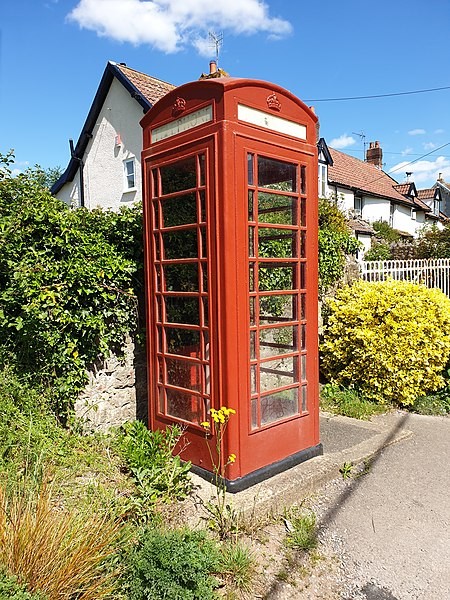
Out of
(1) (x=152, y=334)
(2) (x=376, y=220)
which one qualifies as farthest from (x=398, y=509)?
(2) (x=376, y=220)

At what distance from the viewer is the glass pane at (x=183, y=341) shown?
3.89m

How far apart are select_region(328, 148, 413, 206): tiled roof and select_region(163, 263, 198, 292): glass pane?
2099 centimetres

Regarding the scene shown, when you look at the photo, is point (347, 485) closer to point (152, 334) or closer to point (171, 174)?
point (152, 334)

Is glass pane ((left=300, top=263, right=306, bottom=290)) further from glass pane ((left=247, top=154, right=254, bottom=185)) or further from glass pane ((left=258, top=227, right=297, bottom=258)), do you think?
glass pane ((left=247, top=154, right=254, bottom=185))

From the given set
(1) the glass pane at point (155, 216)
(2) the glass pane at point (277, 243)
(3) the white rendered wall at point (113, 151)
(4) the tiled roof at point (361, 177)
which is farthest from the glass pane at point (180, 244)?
(4) the tiled roof at point (361, 177)

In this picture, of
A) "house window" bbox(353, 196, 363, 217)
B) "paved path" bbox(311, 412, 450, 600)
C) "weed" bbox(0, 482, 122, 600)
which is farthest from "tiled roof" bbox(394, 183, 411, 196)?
"weed" bbox(0, 482, 122, 600)

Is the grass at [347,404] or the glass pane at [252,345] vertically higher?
the glass pane at [252,345]

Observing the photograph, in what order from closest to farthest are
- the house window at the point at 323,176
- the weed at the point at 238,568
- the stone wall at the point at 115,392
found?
the weed at the point at 238,568 < the stone wall at the point at 115,392 < the house window at the point at 323,176

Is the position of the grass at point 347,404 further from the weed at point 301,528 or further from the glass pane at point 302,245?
the glass pane at point 302,245

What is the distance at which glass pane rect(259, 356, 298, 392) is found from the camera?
3936 millimetres

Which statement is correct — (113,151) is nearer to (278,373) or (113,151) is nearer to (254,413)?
(278,373)

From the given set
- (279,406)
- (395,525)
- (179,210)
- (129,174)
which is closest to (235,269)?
(179,210)

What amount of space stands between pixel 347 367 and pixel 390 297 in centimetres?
117

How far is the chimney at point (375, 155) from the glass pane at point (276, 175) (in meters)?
32.3
